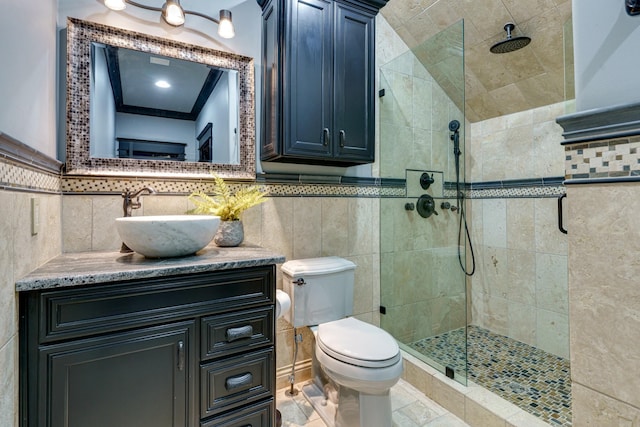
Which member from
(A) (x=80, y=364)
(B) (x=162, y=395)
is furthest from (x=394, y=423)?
(A) (x=80, y=364)

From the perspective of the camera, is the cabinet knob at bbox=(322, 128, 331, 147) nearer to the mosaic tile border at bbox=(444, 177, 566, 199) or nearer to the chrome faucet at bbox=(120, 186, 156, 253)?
the chrome faucet at bbox=(120, 186, 156, 253)

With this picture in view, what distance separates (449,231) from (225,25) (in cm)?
202

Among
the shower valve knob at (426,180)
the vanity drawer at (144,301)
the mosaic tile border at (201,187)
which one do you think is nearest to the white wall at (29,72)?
the mosaic tile border at (201,187)

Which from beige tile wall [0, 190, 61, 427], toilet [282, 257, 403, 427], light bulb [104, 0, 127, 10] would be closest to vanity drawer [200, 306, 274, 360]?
toilet [282, 257, 403, 427]

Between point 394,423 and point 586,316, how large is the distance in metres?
1.34

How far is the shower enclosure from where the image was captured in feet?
7.16

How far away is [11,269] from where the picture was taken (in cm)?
90

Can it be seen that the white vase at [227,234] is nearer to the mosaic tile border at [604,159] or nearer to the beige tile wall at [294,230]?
the beige tile wall at [294,230]

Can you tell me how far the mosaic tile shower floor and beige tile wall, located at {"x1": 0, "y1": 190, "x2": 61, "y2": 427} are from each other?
6.62 feet

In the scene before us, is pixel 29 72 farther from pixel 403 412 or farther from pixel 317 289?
pixel 403 412

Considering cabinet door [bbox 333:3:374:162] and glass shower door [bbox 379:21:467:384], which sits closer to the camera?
cabinet door [bbox 333:3:374:162]

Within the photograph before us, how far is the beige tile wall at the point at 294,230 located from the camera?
1.51 metres

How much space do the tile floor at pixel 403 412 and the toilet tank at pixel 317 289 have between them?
49 cm

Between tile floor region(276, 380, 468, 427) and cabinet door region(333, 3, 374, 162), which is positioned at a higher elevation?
cabinet door region(333, 3, 374, 162)
